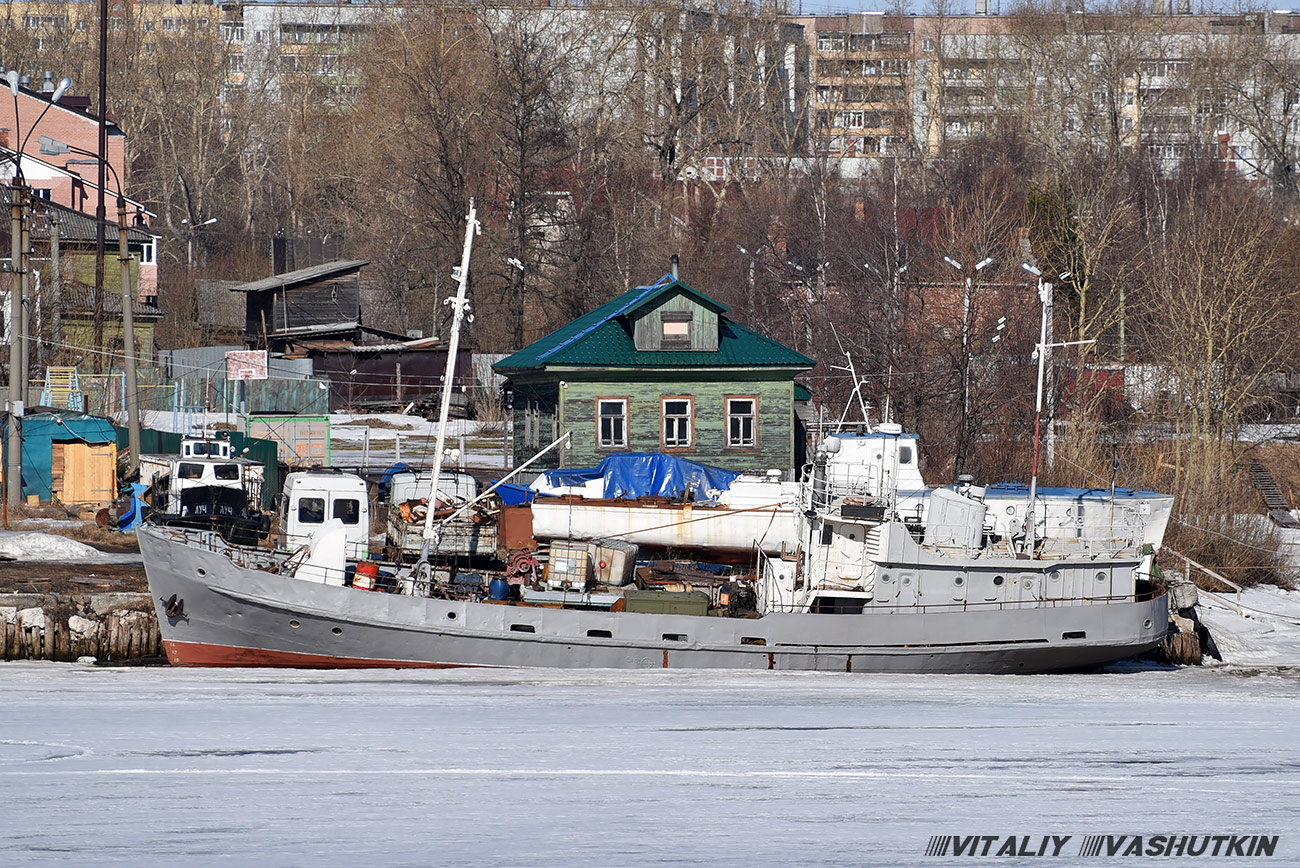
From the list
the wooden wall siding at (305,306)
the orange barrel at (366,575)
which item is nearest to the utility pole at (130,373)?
the orange barrel at (366,575)

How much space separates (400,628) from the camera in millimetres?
24938

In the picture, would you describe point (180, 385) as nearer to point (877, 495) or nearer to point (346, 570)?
point (346, 570)

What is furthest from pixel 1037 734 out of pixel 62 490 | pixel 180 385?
pixel 180 385

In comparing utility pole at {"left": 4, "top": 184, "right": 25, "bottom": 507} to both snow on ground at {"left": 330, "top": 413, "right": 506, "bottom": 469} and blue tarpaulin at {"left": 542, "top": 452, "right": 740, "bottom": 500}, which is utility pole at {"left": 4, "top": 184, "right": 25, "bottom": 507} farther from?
blue tarpaulin at {"left": 542, "top": 452, "right": 740, "bottom": 500}

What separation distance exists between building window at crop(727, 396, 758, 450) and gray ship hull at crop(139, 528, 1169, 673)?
12593mm

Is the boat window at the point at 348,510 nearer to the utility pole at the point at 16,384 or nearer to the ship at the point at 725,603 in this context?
the ship at the point at 725,603

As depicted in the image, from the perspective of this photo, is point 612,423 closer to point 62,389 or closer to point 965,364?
point 965,364

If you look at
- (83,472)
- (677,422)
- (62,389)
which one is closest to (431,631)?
(677,422)

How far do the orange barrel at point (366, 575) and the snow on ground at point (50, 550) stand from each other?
6.73 metres

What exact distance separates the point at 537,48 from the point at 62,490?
49777 millimetres

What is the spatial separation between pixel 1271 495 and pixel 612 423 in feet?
72.8

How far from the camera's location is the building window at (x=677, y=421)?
124ft

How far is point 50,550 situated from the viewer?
2972 cm

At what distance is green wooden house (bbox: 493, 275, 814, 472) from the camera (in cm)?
3744
